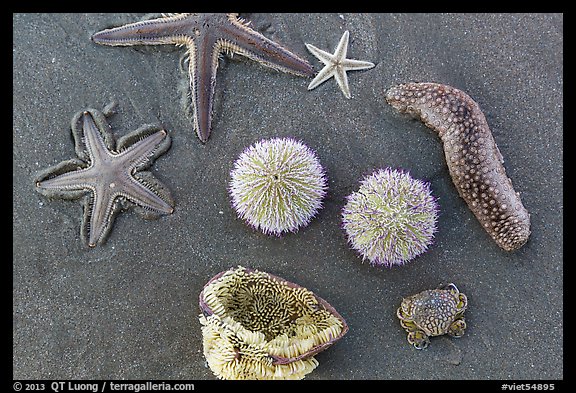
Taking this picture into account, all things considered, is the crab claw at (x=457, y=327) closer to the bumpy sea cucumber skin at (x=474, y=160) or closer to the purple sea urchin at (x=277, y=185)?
the bumpy sea cucumber skin at (x=474, y=160)

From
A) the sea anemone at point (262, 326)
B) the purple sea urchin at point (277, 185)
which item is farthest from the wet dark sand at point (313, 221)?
the purple sea urchin at point (277, 185)

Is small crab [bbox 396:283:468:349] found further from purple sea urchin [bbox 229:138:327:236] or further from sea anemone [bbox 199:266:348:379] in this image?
purple sea urchin [bbox 229:138:327:236]

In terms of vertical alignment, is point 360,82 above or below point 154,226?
above

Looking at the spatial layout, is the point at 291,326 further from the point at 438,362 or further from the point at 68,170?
the point at 68,170

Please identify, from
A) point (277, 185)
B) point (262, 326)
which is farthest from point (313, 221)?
point (262, 326)

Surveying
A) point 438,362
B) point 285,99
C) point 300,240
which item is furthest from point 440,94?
point 438,362

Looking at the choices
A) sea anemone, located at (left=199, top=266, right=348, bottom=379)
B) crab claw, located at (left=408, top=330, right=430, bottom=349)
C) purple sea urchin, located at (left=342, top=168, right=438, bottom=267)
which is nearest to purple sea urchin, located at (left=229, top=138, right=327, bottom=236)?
purple sea urchin, located at (left=342, top=168, right=438, bottom=267)
